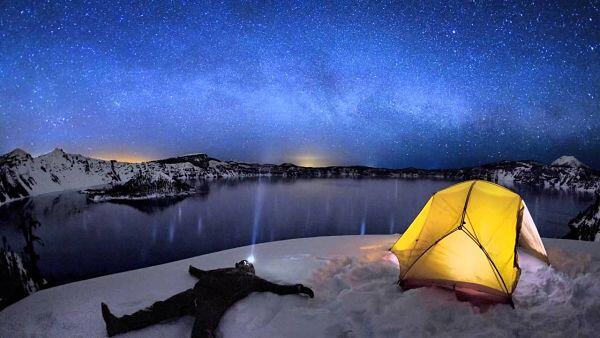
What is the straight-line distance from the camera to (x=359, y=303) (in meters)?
5.54

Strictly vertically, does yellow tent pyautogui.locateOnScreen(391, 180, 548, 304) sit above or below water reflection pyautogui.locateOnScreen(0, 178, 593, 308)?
above

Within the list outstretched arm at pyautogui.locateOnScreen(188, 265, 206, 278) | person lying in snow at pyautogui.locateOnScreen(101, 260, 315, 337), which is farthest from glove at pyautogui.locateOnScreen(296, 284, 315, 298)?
outstretched arm at pyautogui.locateOnScreen(188, 265, 206, 278)

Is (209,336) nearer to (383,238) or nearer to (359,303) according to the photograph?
(359,303)

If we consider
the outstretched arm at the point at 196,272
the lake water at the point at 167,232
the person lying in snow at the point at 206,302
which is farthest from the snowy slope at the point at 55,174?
the person lying in snow at the point at 206,302

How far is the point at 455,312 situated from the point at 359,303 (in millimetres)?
1503

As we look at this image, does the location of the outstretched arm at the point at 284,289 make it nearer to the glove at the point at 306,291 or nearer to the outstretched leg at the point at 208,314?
the glove at the point at 306,291

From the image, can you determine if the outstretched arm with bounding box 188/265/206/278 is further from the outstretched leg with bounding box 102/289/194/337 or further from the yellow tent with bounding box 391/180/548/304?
the yellow tent with bounding box 391/180/548/304

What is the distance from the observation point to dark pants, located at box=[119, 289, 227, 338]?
4832 mm

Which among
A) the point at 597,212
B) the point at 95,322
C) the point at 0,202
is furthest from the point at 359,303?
the point at 0,202

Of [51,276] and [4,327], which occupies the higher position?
[4,327]

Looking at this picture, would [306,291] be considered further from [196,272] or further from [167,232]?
[167,232]

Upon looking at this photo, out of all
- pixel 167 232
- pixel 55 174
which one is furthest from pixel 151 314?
pixel 55 174

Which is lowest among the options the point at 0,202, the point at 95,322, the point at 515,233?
the point at 0,202

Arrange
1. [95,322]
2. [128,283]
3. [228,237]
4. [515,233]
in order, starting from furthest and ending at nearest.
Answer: [228,237] < [128,283] < [515,233] < [95,322]
